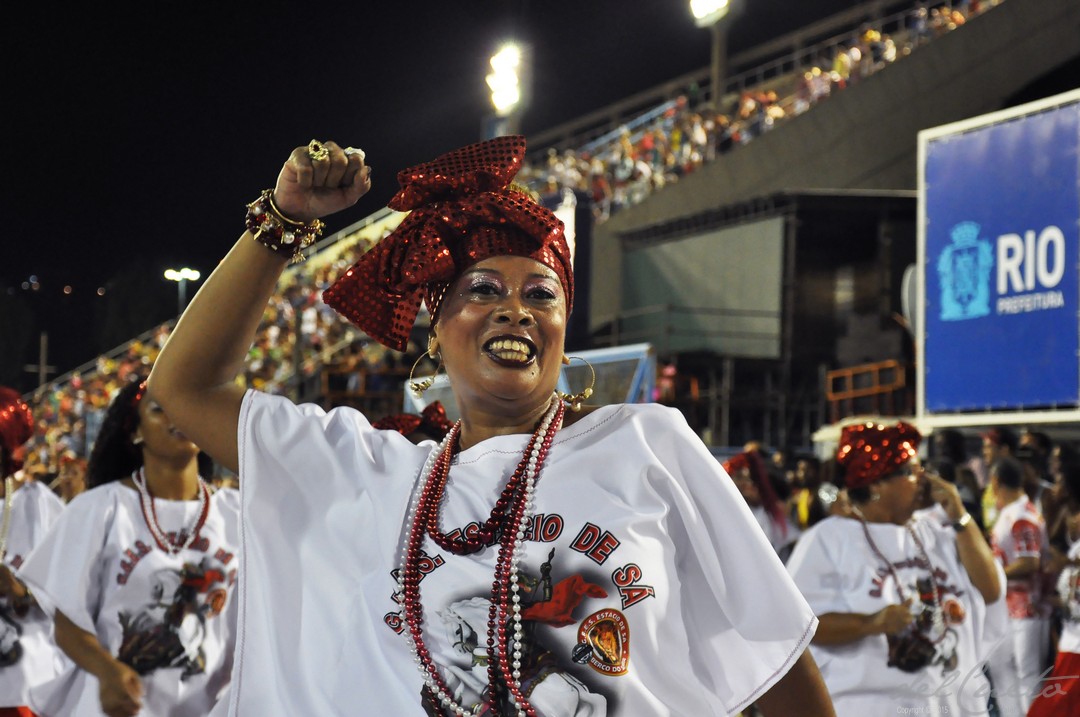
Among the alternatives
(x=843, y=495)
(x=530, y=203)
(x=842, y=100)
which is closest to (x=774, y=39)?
(x=842, y=100)

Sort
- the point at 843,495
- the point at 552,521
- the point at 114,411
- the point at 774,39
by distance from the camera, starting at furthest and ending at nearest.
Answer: the point at 774,39, the point at 843,495, the point at 114,411, the point at 552,521

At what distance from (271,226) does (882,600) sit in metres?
3.57

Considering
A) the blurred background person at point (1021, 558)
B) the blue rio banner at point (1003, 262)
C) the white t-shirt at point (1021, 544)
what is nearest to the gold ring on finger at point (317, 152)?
the blurred background person at point (1021, 558)

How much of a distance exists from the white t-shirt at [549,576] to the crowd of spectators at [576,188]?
13.2 m

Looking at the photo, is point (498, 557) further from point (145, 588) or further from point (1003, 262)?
point (1003, 262)

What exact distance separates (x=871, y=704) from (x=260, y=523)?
3.40 meters

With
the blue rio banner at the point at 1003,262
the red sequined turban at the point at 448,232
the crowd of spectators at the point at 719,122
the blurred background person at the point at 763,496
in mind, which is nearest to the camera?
the red sequined turban at the point at 448,232

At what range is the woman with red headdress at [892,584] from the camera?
5.14m

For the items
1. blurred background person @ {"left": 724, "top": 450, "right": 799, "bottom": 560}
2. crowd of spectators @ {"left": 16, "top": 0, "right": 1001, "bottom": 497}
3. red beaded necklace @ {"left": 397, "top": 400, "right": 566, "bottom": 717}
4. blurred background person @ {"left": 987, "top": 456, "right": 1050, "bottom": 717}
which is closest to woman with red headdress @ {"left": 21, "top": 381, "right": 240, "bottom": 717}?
red beaded necklace @ {"left": 397, "top": 400, "right": 566, "bottom": 717}

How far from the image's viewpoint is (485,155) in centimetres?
257

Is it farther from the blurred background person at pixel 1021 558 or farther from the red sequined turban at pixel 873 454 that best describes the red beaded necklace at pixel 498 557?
the blurred background person at pixel 1021 558

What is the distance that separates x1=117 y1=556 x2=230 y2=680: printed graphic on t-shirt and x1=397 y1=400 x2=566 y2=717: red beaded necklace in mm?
2504

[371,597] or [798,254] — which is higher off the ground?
[798,254]

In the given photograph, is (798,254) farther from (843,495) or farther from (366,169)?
(366,169)
